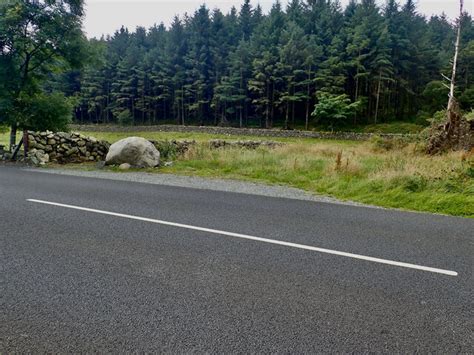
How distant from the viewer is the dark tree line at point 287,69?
4428 cm

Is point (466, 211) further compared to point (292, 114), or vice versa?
point (292, 114)

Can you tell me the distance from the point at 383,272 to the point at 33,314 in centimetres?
363

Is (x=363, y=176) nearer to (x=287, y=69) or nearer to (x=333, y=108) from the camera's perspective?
(x=333, y=108)

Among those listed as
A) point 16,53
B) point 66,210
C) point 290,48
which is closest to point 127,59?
point 290,48

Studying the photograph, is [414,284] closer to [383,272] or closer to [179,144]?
[383,272]

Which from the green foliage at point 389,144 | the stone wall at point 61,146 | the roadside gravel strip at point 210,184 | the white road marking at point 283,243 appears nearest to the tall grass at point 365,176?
the roadside gravel strip at point 210,184

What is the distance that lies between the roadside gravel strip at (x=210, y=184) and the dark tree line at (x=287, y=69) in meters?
33.1

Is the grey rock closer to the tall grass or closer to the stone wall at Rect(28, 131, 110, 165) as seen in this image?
the stone wall at Rect(28, 131, 110, 165)

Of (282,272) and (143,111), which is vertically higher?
(143,111)

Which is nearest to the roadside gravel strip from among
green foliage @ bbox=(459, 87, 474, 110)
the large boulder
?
the large boulder

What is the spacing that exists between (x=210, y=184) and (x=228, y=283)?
646cm

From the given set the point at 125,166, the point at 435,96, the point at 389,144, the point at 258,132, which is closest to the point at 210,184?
the point at 125,166

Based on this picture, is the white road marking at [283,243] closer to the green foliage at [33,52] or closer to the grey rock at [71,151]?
the grey rock at [71,151]

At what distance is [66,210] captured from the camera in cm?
613
